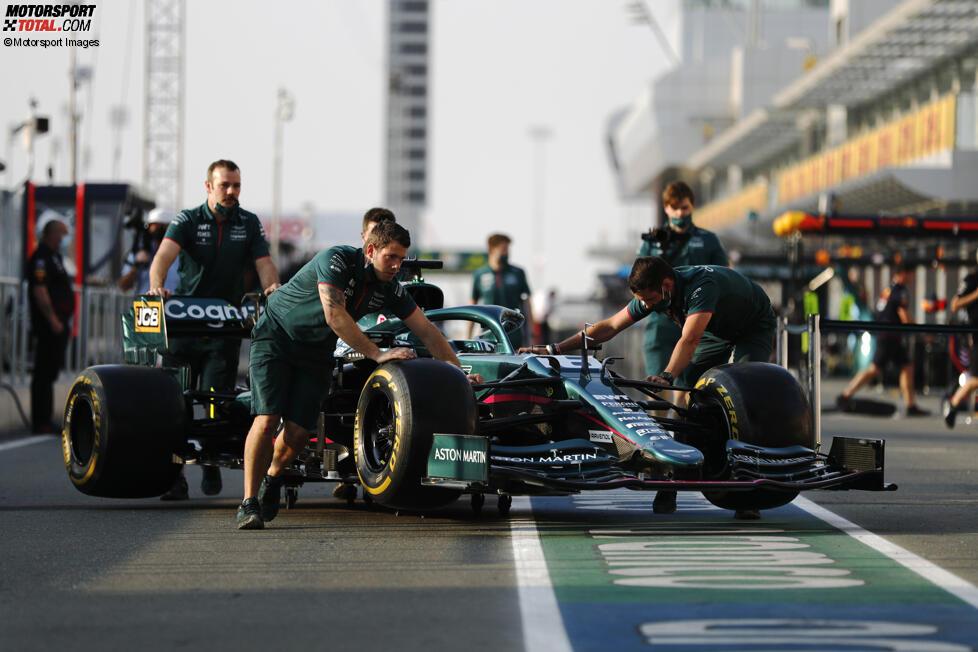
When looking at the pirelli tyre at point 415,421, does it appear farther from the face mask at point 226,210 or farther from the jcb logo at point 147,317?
the face mask at point 226,210

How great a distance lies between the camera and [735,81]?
227 ft

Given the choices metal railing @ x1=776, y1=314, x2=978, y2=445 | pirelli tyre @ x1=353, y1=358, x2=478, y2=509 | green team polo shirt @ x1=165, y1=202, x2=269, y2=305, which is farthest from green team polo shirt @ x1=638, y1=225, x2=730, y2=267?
pirelli tyre @ x1=353, y1=358, x2=478, y2=509

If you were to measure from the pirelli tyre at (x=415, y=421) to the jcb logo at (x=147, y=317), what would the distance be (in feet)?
6.98

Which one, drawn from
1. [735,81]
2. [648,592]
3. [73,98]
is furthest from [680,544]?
[735,81]

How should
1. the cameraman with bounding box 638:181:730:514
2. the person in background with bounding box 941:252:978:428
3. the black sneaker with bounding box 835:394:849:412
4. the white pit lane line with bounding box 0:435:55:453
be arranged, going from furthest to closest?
the black sneaker with bounding box 835:394:849:412 < the person in background with bounding box 941:252:978:428 < the white pit lane line with bounding box 0:435:55:453 < the cameraman with bounding box 638:181:730:514

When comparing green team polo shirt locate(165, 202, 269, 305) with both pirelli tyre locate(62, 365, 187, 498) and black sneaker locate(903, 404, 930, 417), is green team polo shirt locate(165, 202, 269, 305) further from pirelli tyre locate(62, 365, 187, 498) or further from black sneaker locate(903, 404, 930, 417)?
black sneaker locate(903, 404, 930, 417)

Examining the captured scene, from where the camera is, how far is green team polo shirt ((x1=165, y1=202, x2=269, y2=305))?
10211mm

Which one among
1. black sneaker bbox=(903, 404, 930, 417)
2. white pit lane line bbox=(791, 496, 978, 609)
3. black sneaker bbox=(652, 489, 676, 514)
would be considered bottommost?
black sneaker bbox=(903, 404, 930, 417)

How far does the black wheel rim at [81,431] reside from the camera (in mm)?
9227

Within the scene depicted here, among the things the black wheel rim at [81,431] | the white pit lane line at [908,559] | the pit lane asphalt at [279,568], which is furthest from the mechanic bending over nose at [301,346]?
the white pit lane line at [908,559]

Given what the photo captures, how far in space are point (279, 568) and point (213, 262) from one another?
3.68 metres

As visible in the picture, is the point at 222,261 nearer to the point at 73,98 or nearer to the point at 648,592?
the point at 648,592

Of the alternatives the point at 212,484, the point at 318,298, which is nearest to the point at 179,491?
the point at 212,484

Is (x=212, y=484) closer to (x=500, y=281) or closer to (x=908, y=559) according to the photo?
(x=908, y=559)
